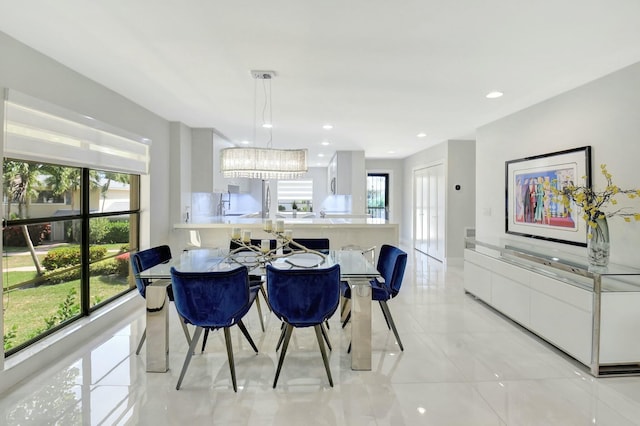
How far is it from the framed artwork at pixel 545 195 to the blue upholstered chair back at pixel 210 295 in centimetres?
305

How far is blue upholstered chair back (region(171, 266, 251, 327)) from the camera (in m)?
2.37

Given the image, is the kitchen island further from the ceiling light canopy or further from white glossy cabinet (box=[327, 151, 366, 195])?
white glossy cabinet (box=[327, 151, 366, 195])

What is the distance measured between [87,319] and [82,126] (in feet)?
6.02

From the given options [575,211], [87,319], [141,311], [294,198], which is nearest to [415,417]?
[575,211]

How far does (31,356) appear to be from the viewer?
8.48ft

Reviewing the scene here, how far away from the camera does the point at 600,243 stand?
9.27ft

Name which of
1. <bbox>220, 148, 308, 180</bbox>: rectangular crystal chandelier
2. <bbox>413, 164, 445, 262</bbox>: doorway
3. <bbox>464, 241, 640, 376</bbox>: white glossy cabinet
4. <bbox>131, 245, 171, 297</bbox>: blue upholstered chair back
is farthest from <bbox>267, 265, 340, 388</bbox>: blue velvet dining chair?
<bbox>413, 164, 445, 262</bbox>: doorway

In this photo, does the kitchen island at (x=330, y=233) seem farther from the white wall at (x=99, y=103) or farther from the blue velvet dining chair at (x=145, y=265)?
the blue velvet dining chair at (x=145, y=265)

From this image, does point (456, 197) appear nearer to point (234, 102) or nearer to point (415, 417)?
point (234, 102)

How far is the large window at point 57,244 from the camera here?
2688 mm

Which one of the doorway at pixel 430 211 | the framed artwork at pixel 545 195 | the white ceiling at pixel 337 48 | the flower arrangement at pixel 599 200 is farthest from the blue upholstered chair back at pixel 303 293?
the doorway at pixel 430 211

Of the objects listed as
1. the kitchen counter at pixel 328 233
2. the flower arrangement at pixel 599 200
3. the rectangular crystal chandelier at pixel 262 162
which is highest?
the rectangular crystal chandelier at pixel 262 162

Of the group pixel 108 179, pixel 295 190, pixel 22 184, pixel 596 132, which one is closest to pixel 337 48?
pixel 596 132

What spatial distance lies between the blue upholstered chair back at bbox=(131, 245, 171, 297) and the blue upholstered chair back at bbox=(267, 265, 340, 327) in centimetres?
126
